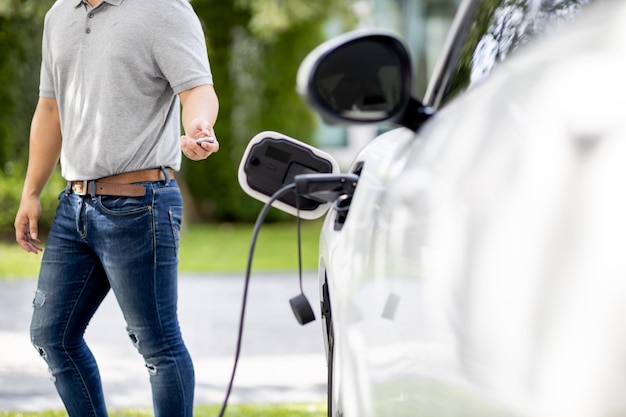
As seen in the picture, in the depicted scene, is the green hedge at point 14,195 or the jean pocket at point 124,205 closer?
the jean pocket at point 124,205

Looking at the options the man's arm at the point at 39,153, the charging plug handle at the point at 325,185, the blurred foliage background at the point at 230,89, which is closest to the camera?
the charging plug handle at the point at 325,185

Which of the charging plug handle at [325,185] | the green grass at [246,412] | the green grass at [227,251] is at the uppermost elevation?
the charging plug handle at [325,185]

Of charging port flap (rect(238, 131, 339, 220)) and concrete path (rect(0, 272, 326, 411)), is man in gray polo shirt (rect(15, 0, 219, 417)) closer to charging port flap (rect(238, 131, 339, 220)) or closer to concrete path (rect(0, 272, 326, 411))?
charging port flap (rect(238, 131, 339, 220))

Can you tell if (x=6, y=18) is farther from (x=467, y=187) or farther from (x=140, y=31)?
(x=467, y=187)

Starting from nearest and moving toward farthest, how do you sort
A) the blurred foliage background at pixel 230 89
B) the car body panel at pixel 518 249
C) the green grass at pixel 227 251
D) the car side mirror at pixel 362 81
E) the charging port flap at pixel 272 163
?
the car body panel at pixel 518 249 → the car side mirror at pixel 362 81 → the charging port flap at pixel 272 163 → the green grass at pixel 227 251 → the blurred foliage background at pixel 230 89

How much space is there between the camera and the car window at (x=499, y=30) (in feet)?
5.27

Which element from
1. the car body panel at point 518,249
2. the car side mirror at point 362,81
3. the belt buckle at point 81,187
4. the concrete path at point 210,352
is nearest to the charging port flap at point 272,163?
the belt buckle at point 81,187

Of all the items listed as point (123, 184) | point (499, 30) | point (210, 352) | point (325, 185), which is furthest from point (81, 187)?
point (210, 352)

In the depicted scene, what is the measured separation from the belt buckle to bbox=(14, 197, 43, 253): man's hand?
28cm

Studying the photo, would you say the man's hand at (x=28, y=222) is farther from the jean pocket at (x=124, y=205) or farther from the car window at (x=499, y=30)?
the car window at (x=499, y=30)

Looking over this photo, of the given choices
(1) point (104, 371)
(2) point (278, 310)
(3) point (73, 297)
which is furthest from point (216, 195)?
(3) point (73, 297)

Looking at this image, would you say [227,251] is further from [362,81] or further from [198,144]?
[362,81]

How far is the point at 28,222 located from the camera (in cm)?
Result: 345

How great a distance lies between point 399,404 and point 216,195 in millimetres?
15060
